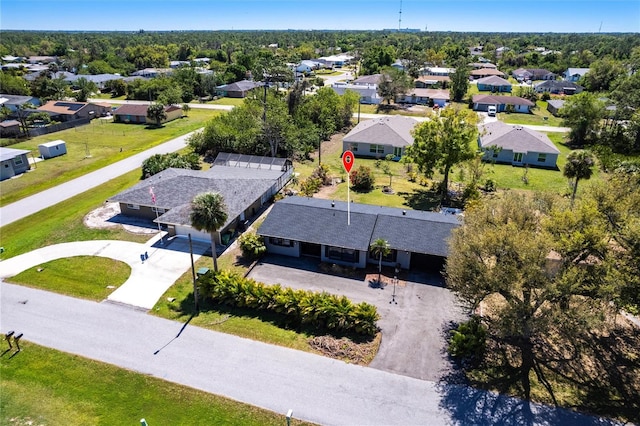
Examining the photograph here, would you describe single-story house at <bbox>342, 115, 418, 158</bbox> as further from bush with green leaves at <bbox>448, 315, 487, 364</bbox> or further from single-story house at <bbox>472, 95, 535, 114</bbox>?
bush with green leaves at <bbox>448, 315, 487, 364</bbox>

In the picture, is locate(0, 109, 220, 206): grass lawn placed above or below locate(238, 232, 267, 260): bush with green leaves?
above

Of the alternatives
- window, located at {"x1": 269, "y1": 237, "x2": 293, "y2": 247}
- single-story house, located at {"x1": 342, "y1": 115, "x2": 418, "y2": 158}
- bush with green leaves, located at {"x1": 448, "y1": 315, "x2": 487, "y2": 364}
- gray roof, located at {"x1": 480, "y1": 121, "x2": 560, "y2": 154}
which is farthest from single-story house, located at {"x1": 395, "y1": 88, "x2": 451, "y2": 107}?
bush with green leaves, located at {"x1": 448, "y1": 315, "x2": 487, "y2": 364}

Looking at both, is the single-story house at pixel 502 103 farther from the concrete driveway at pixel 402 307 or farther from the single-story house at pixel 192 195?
the concrete driveway at pixel 402 307

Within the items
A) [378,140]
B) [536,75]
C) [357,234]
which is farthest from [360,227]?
[536,75]

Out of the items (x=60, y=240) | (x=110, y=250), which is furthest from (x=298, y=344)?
(x=60, y=240)

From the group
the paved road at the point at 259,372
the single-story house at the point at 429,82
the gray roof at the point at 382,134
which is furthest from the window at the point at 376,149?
the single-story house at the point at 429,82
